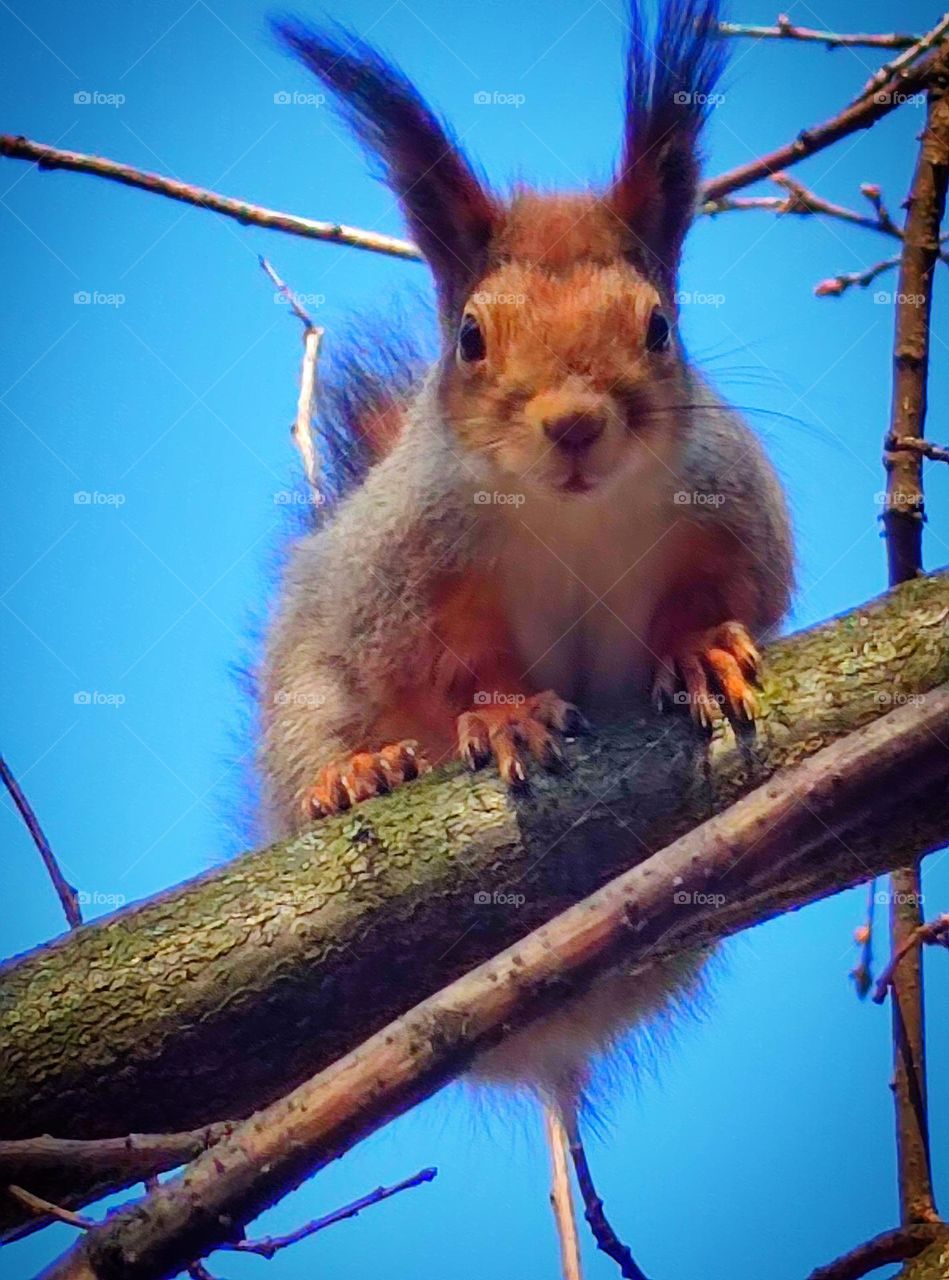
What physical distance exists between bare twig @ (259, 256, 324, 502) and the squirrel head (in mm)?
534

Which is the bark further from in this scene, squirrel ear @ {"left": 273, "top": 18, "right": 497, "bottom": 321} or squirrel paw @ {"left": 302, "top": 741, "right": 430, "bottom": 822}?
squirrel ear @ {"left": 273, "top": 18, "right": 497, "bottom": 321}

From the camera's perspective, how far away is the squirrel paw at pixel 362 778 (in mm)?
1714

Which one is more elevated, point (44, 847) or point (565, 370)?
point (565, 370)

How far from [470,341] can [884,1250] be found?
110cm

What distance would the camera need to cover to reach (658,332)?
161cm

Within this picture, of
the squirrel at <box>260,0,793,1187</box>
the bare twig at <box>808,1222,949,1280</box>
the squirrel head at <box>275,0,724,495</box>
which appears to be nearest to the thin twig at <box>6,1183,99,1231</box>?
the squirrel at <box>260,0,793,1187</box>

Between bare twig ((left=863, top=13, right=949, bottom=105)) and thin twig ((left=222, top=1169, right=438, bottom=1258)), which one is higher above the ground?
bare twig ((left=863, top=13, right=949, bottom=105))
